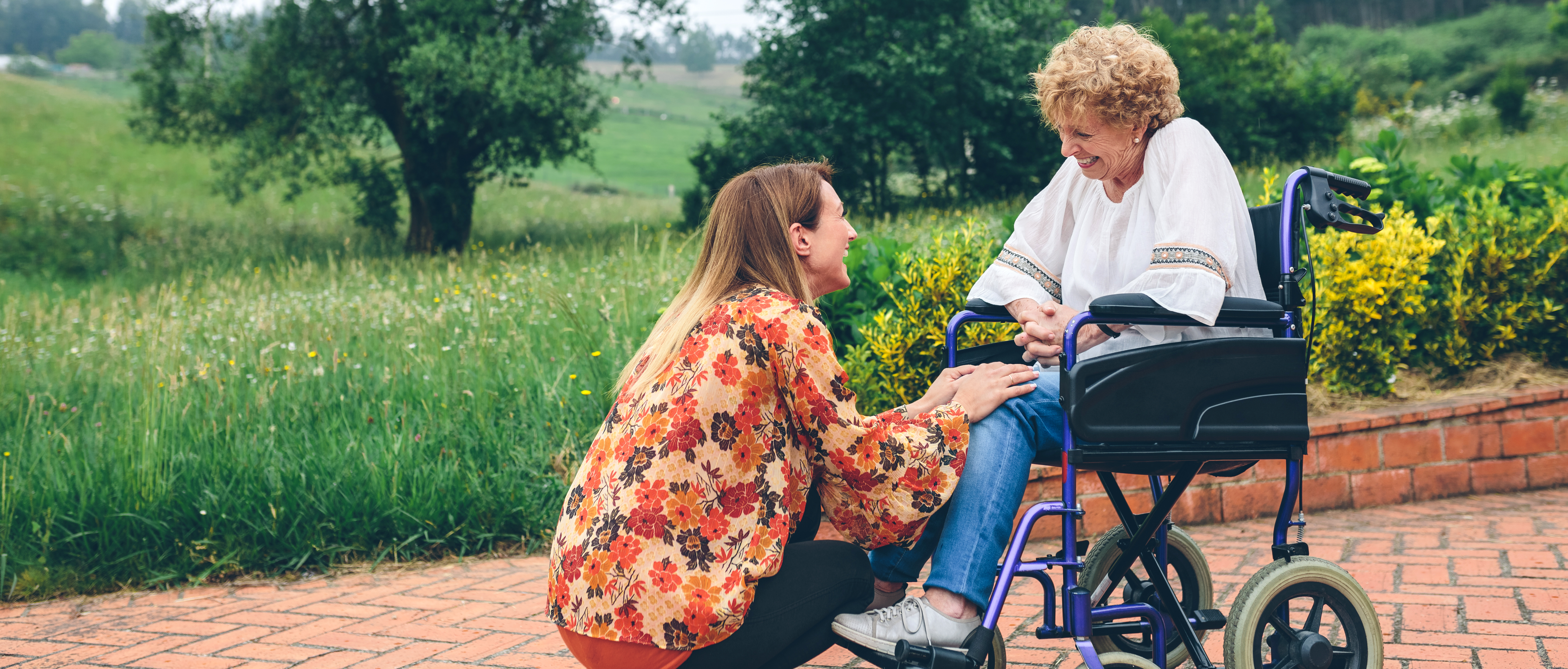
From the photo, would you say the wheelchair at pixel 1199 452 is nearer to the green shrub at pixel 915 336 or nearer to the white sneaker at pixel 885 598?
the white sneaker at pixel 885 598

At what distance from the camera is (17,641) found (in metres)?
3.14

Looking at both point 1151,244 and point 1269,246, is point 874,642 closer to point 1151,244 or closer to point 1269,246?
point 1151,244

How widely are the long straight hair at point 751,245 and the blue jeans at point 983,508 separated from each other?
46 centimetres

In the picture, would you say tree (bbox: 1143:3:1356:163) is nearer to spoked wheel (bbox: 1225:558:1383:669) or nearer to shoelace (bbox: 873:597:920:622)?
spoked wheel (bbox: 1225:558:1383:669)

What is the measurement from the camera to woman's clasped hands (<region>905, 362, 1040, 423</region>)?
6.64ft

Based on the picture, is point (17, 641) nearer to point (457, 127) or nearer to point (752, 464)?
point (752, 464)

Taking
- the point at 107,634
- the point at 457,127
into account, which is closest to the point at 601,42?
the point at 457,127

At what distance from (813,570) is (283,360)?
4593mm

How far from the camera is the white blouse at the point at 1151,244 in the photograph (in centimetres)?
207

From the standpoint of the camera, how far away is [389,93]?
15.8 m

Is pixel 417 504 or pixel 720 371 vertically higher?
pixel 720 371

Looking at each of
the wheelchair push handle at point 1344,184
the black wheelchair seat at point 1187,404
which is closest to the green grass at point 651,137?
the wheelchair push handle at point 1344,184

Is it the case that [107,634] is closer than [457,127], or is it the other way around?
[107,634]

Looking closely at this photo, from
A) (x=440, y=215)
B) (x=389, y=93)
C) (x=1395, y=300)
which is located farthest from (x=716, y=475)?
(x=389, y=93)
